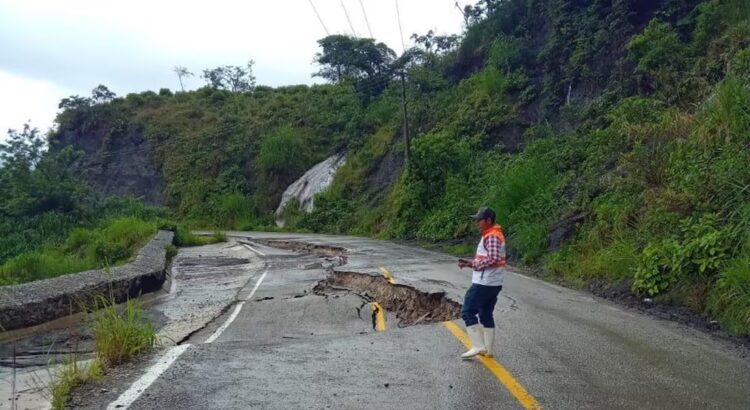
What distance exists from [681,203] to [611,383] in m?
8.48

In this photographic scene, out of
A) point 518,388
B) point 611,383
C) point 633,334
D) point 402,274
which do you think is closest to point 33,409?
point 518,388

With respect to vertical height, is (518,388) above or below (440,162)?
below

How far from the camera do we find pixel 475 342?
6574mm

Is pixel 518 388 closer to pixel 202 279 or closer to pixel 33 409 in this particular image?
pixel 33 409

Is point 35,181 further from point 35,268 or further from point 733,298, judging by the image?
point 733,298

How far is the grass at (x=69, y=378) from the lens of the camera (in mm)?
5043

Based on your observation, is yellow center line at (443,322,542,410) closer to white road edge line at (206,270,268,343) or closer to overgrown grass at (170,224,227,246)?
white road edge line at (206,270,268,343)

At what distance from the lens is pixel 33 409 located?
5.56 metres

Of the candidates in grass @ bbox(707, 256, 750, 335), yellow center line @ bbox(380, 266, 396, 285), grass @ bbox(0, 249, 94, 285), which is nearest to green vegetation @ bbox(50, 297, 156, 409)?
yellow center line @ bbox(380, 266, 396, 285)

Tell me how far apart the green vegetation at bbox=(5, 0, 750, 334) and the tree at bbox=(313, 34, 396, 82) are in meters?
0.18

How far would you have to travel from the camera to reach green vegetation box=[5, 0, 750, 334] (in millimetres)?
12711

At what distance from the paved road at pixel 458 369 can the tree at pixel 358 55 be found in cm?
5012

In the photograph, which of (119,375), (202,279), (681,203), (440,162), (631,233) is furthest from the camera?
(440,162)

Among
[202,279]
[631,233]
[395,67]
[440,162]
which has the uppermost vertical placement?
[395,67]
